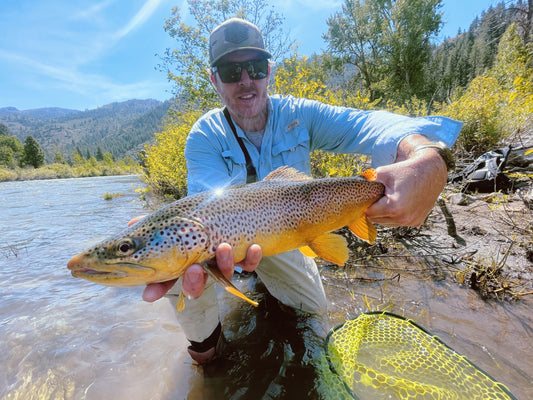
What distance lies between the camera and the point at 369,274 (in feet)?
12.8

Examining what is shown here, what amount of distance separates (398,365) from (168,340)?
2.47 metres

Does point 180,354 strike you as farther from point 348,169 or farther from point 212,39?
point 348,169

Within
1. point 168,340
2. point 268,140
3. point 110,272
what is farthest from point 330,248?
point 168,340

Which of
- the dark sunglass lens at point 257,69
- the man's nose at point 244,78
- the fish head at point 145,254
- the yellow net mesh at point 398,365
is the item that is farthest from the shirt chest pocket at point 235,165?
the yellow net mesh at point 398,365

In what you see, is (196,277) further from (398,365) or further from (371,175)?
(398,365)

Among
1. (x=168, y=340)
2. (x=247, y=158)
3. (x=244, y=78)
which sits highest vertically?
(x=244, y=78)

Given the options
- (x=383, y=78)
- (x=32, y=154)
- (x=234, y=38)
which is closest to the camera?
(x=234, y=38)

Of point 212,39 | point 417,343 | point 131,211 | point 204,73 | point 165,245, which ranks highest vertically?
point 204,73

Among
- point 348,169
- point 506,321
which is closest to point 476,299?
point 506,321

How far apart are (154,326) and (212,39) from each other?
11.8ft

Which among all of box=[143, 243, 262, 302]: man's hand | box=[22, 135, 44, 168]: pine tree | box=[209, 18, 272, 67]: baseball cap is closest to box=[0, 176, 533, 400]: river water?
box=[143, 243, 262, 302]: man's hand

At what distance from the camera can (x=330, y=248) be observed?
215 centimetres

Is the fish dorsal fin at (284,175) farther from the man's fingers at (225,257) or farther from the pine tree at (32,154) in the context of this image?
the pine tree at (32,154)

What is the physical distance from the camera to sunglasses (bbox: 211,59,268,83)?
2801 millimetres
